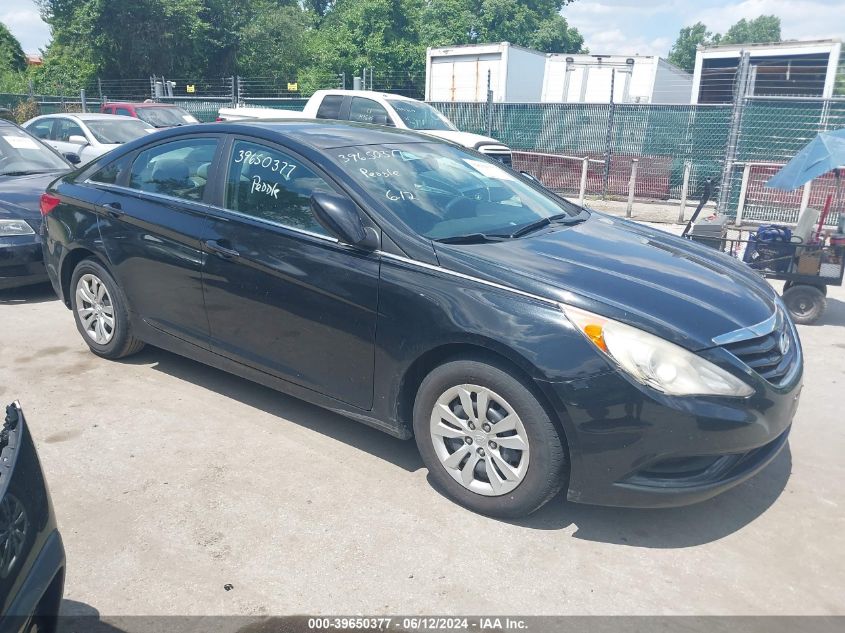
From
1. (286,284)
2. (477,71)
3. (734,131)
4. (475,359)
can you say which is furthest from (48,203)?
(477,71)

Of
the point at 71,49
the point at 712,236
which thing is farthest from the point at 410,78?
the point at 712,236

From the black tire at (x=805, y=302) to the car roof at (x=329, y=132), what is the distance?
12.3 feet

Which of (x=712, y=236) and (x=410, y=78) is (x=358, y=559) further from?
(x=410, y=78)

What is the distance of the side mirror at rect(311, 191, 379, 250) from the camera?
11.2 ft

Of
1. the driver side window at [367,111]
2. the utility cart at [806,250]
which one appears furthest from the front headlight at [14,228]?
the driver side window at [367,111]

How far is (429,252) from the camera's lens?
3.33 metres

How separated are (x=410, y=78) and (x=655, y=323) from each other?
35865 mm

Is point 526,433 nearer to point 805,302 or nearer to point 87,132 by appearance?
point 805,302

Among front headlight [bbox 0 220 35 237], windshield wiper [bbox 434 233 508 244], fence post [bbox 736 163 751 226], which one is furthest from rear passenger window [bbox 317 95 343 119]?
windshield wiper [bbox 434 233 508 244]

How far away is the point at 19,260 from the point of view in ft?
20.7

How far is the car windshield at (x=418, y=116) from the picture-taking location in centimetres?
1289

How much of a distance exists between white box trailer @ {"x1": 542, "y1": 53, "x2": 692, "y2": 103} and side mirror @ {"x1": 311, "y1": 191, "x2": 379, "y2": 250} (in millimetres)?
21814

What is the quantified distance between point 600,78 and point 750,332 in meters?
23.4

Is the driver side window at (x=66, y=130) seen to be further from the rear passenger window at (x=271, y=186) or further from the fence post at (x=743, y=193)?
the fence post at (x=743, y=193)
